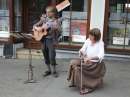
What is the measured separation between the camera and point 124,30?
259 inches

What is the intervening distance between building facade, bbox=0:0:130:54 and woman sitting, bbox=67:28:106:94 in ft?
8.15

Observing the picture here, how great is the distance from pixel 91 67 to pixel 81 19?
Answer: 300 cm

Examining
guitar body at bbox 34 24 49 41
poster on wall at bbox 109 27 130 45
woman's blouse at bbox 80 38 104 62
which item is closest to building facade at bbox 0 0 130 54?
poster on wall at bbox 109 27 130 45

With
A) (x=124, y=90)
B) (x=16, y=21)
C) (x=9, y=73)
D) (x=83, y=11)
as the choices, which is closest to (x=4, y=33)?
(x=16, y=21)

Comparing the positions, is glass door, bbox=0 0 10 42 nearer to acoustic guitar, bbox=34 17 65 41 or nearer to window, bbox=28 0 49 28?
window, bbox=28 0 49 28

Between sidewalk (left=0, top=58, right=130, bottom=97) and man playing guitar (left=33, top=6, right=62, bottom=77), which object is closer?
sidewalk (left=0, top=58, right=130, bottom=97)

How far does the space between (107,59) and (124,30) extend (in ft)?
3.44

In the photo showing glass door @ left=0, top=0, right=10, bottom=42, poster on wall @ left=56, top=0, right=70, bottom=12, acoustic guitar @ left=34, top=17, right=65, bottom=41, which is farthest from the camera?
glass door @ left=0, top=0, right=10, bottom=42

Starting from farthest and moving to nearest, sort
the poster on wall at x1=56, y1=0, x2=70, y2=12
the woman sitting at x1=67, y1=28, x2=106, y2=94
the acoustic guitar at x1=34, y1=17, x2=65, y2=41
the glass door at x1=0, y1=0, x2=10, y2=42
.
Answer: the glass door at x1=0, y1=0, x2=10, y2=42 < the poster on wall at x1=56, y1=0, x2=70, y2=12 < the acoustic guitar at x1=34, y1=17, x2=65, y2=41 < the woman sitting at x1=67, y1=28, x2=106, y2=94

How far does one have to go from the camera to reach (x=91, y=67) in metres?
4.08

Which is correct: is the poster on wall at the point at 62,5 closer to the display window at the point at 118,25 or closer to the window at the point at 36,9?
the window at the point at 36,9

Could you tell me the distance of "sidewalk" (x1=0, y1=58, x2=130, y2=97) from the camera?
4164 millimetres

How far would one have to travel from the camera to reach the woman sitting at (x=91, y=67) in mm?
4023

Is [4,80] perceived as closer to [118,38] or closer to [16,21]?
[16,21]
